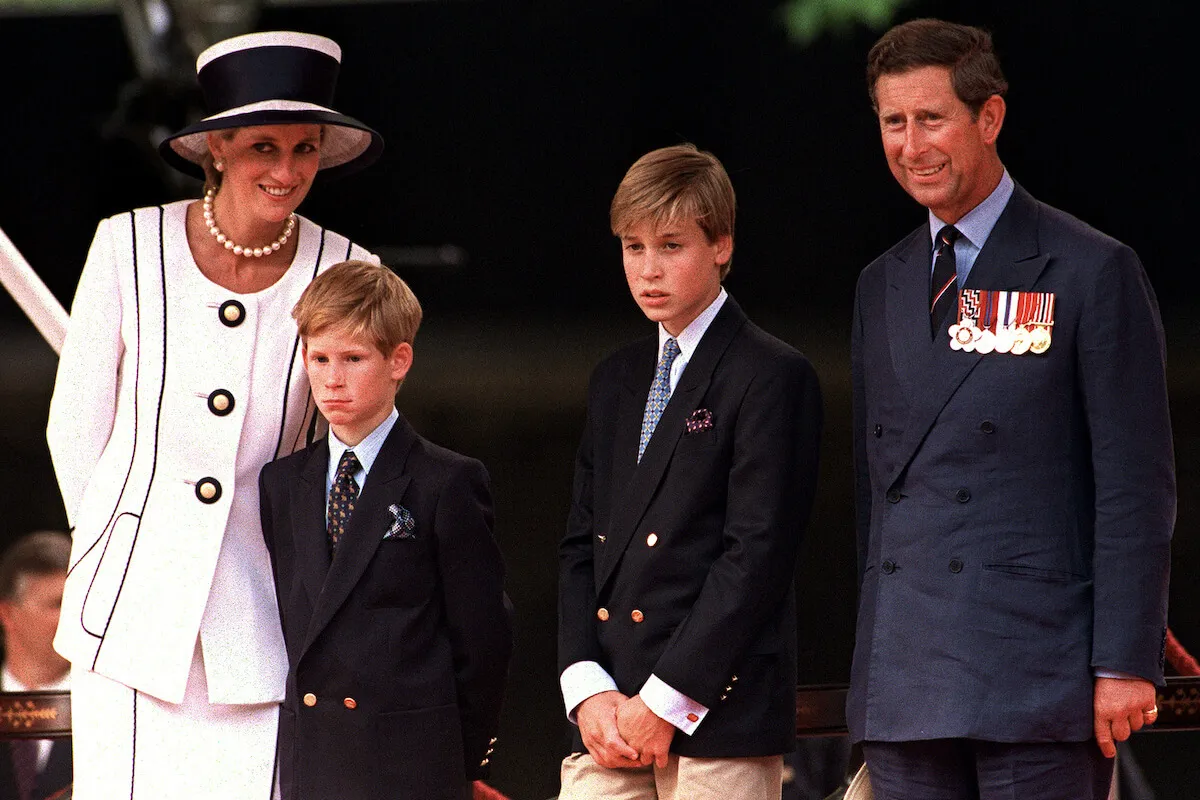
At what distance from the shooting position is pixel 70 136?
4.63 m

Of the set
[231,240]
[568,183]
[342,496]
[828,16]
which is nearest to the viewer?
[342,496]

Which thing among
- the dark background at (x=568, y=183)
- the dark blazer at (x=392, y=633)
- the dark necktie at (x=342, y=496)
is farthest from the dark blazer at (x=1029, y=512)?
the dark background at (x=568, y=183)

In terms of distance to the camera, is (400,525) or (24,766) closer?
(400,525)

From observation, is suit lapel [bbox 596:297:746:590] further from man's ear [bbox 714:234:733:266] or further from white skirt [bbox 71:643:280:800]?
white skirt [bbox 71:643:280:800]

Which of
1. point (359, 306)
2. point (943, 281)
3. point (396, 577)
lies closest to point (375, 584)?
point (396, 577)

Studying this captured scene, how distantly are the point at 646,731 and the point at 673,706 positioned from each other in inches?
2.3

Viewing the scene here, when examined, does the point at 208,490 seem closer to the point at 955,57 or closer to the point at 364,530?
the point at 364,530

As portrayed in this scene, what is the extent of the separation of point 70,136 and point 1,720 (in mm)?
1612

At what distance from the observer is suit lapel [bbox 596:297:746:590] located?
2730 mm

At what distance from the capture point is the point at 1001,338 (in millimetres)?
2484

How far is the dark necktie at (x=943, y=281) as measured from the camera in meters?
2.58

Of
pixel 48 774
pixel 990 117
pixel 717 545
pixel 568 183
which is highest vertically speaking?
pixel 568 183

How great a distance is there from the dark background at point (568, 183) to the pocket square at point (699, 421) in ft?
5.70

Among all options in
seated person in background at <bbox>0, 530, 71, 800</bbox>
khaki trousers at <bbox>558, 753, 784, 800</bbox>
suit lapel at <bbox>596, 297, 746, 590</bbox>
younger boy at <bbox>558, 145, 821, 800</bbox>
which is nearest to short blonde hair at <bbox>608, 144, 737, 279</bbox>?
younger boy at <bbox>558, 145, 821, 800</bbox>
